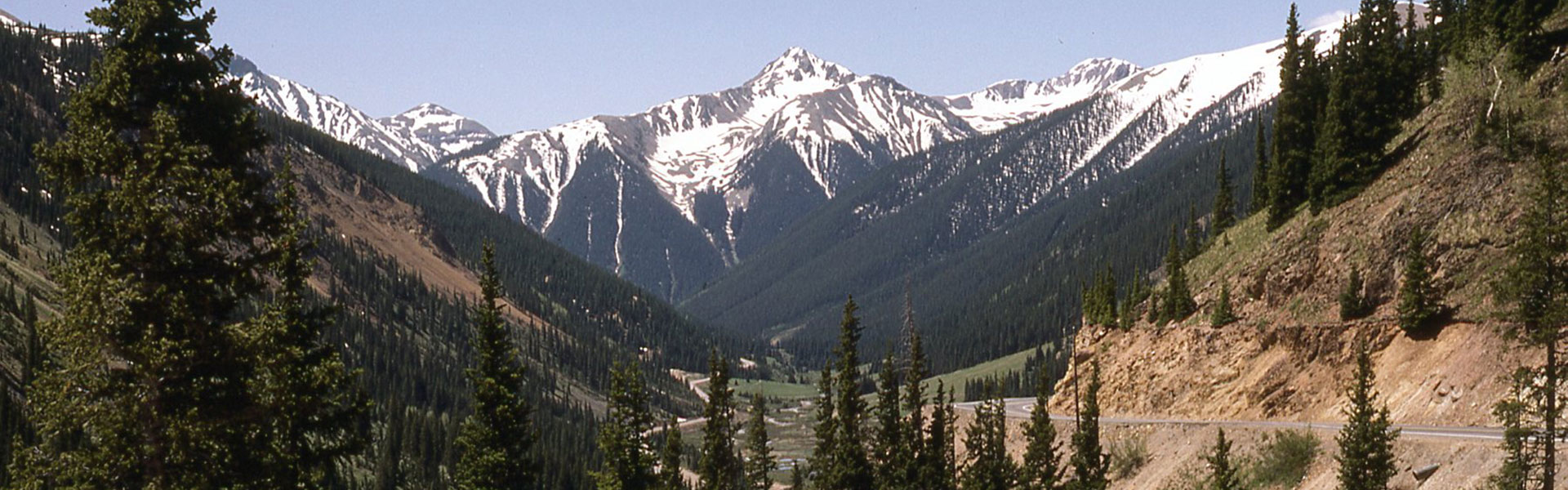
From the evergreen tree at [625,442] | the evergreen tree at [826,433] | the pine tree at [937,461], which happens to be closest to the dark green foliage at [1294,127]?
the pine tree at [937,461]

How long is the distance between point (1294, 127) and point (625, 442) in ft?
203

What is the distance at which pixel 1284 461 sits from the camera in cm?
4809

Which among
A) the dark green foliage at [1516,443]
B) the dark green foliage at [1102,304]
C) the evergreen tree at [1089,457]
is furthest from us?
the dark green foliage at [1102,304]

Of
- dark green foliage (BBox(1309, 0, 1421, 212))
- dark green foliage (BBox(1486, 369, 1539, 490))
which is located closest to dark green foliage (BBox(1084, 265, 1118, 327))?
dark green foliage (BBox(1309, 0, 1421, 212))

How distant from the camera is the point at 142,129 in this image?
18234mm

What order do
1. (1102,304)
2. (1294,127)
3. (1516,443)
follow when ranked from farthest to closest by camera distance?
(1102,304) < (1294,127) < (1516,443)

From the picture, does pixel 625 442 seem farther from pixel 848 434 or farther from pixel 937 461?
pixel 937 461

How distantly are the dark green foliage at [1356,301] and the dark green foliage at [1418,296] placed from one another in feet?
14.0

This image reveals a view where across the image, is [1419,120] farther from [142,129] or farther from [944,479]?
[142,129]

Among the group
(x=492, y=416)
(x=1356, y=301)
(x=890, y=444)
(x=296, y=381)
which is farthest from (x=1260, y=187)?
(x=296, y=381)

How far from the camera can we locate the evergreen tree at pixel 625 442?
47.0 meters

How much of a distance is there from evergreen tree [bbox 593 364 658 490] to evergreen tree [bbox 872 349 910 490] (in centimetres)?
1584

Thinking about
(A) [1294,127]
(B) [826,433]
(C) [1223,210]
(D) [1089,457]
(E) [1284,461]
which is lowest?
(D) [1089,457]

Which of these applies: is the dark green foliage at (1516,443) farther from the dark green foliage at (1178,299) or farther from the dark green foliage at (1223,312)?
the dark green foliage at (1178,299)
